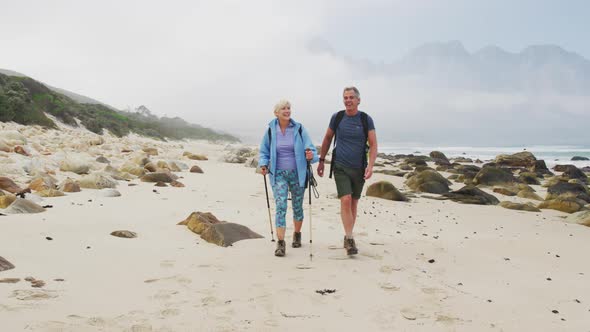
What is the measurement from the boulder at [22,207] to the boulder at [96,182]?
7.06 ft

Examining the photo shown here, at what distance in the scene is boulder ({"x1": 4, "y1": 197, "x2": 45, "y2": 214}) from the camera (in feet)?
18.8

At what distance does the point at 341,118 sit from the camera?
5695mm

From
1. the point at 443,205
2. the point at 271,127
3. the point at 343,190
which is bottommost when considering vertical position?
the point at 443,205

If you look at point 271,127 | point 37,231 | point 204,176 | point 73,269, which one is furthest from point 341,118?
point 204,176

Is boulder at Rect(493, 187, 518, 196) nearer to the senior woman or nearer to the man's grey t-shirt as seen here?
the man's grey t-shirt

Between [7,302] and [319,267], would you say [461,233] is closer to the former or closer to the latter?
[319,267]

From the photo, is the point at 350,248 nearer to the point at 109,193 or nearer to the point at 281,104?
the point at 281,104

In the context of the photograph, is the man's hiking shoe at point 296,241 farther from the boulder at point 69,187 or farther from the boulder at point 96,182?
the boulder at point 96,182

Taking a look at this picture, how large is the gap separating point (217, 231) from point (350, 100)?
8.01 ft

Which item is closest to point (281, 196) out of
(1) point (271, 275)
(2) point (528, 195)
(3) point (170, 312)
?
(1) point (271, 275)

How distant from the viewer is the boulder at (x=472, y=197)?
10922 mm

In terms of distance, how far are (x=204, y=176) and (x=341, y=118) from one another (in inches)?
312

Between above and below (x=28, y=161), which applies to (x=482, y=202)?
below

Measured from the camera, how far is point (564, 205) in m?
10.3
